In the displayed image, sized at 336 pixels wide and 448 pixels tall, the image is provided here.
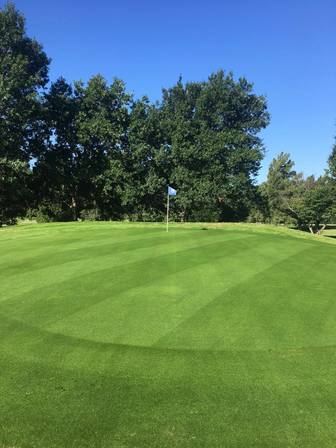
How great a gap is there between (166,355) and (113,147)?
38820mm

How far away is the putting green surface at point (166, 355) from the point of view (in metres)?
4.05

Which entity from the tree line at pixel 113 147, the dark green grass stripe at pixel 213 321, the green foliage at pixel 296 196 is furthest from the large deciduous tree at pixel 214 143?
the dark green grass stripe at pixel 213 321

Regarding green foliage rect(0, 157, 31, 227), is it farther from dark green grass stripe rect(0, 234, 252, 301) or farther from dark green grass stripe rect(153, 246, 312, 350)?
dark green grass stripe rect(153, 246, 312, 350)

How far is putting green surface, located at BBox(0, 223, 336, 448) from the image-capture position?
13.3 feet

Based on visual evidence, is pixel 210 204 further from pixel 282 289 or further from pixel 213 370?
pixel 213 370

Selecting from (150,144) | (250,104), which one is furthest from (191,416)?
(250,104)

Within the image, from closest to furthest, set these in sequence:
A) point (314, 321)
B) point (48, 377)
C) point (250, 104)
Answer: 1. point (48, 377)
2. point (314, 321)
3. point (250, 104)

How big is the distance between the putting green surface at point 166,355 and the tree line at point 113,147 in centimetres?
2944

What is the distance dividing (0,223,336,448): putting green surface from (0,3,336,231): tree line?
2944 centimetres

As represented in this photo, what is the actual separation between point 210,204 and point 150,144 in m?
9.34

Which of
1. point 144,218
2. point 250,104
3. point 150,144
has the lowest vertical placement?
point 144,218

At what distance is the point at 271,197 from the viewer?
78.1m

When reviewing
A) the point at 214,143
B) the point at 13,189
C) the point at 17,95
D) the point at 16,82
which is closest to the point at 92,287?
the point at 16,82

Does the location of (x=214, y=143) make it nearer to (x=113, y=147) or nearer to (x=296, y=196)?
(x=113, y=147)
